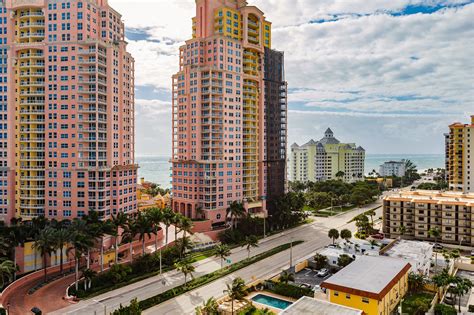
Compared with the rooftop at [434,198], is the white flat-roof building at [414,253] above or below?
below

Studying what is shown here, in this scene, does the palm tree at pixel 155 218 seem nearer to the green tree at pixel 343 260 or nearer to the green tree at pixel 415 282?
the green tree at pixel 343 260

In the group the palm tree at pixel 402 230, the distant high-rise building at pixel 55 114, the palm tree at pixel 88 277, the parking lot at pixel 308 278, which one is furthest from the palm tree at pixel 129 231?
the palm tree at pixel 402 230

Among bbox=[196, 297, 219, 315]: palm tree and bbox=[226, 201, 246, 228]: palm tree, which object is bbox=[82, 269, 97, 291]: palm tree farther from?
bbox=[226, 201, 246, 228]: palm tree

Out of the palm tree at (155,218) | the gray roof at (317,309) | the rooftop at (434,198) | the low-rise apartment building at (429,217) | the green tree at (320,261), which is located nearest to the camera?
the gray roof at (317,309)

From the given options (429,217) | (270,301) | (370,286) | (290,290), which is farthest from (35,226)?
(429,217)

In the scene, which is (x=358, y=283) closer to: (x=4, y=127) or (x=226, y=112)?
(x=226, y=112)

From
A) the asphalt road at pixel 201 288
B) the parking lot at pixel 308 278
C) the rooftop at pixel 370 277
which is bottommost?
the parking lot at pixel 308 278

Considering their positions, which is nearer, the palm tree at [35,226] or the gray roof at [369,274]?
the gray roof at [369,274]
